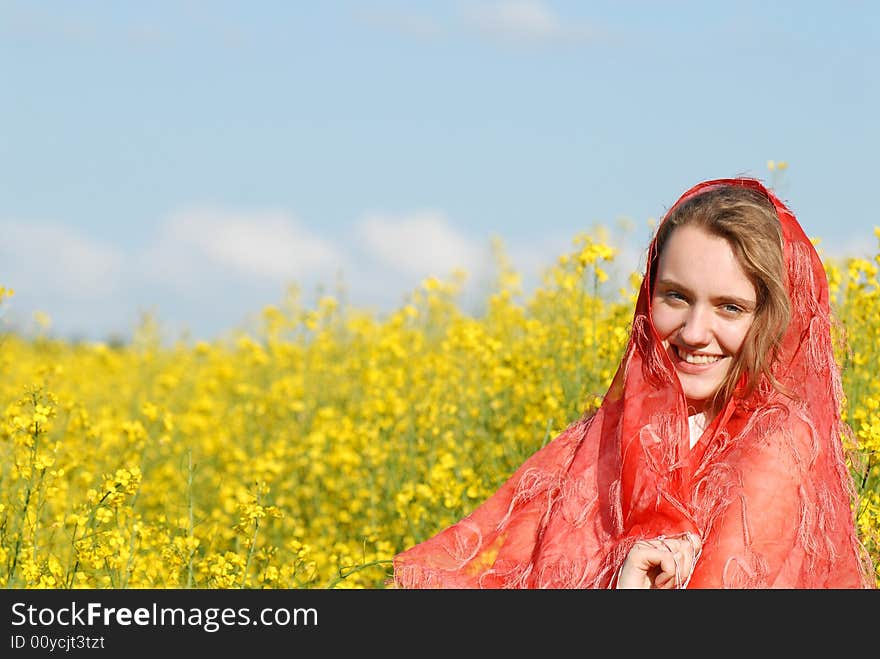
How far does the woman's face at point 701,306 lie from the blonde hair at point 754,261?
1 cm

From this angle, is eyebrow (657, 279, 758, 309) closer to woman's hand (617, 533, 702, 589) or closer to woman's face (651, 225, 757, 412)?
woman's face (651, 225, 757, 412)

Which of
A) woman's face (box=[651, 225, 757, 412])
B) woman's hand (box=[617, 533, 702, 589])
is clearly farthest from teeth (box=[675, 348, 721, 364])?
woman's hand (box=[617, 533, 702, 589])

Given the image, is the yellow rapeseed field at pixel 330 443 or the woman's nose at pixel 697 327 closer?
the woman's nose at pixel 697 327

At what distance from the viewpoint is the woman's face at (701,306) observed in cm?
196

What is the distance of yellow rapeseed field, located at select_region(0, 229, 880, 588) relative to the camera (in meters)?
2.88

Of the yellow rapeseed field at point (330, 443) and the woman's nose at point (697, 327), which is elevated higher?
the yellow rapeseed field at point (330, 443)

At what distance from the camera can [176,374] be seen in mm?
7242

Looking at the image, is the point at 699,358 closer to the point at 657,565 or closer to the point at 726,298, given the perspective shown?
the point at 726,298

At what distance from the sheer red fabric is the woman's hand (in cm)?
4

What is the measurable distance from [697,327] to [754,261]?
5.4 inches

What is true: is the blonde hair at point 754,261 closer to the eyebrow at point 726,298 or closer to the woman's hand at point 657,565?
the eyebrow at point 726,298

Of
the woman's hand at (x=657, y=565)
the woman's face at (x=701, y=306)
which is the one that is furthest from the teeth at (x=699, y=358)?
the woman's hand at (x=657, y=565)

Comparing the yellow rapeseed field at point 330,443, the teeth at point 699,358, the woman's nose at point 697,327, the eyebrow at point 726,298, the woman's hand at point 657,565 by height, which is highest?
the yellow rapeseed field at point 330,443
